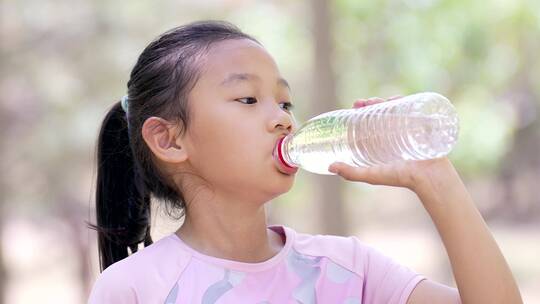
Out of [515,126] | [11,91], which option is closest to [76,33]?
[11,91]

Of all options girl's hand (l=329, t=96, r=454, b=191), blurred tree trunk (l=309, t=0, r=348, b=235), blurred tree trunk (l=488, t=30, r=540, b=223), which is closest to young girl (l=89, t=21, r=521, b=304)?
girl's hand (l=329, t=96, r=454, b=191)

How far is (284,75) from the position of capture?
6.56 meters

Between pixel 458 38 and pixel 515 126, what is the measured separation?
8.31ft

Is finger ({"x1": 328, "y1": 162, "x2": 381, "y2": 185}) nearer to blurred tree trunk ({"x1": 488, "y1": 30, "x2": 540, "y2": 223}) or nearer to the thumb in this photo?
the thumb

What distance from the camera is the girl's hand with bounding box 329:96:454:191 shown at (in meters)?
1.62

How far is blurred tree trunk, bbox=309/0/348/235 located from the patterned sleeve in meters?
3.67

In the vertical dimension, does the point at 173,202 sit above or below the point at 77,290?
above

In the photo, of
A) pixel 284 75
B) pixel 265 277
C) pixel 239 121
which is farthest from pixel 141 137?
pixel 284 75

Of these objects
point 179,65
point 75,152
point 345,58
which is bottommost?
point 75,152

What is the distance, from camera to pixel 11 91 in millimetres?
8352

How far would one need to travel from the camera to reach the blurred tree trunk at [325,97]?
5.59 m

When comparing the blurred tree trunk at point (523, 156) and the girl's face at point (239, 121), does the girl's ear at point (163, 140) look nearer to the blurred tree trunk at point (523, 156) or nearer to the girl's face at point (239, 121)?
the girl's face at point (239, 121)

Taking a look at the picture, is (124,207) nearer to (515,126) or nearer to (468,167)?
(468,167)

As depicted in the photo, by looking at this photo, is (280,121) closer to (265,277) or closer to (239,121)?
(239,121)
